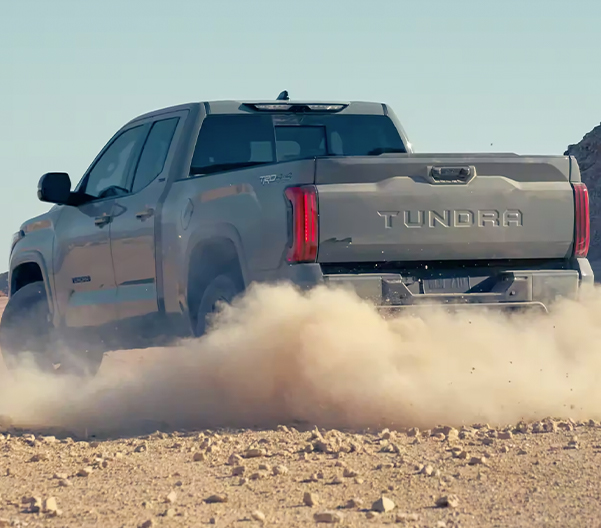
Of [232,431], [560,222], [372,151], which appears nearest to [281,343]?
[232,431]

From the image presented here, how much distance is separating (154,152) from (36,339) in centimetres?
208

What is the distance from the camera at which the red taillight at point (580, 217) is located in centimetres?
755

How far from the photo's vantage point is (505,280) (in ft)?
24.5

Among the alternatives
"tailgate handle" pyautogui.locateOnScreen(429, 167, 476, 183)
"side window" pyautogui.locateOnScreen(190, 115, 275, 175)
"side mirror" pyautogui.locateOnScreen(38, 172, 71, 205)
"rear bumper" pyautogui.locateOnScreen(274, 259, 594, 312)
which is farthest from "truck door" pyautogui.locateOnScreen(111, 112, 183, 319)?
"tailgate handle" pyautogui.locateOnScreen(429, 167, 476, 183)

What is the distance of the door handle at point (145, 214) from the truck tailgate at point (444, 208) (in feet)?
6.44

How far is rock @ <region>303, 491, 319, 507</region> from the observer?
200 inches

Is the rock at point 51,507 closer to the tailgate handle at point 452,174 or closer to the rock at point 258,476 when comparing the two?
the rock at point 258,476

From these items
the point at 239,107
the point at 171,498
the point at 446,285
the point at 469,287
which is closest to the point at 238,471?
the point at 171,498

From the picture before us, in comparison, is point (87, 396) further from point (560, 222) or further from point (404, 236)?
point (560, 222)

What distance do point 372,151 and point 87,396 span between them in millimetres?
2980

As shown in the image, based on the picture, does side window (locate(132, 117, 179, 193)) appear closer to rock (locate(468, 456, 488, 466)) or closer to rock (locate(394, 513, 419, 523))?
rock (locate(468, 456, 488, 466))

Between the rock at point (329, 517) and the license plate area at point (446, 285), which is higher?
the license plate area at point (446, 285)

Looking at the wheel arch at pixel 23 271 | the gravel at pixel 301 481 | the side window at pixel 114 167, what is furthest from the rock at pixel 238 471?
the wheel arch at pixel 23 271

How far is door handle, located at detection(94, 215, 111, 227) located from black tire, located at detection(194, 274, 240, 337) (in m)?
1.55
